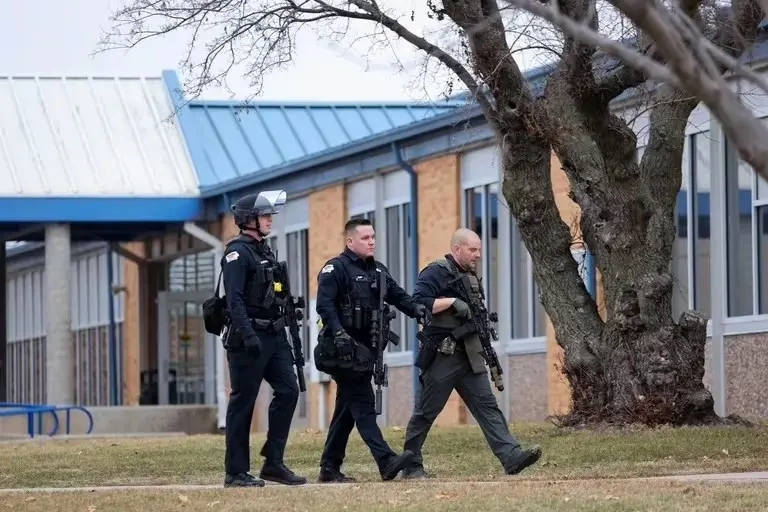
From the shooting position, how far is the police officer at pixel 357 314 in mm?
11430

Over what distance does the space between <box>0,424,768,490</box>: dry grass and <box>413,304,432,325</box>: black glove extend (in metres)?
1.20

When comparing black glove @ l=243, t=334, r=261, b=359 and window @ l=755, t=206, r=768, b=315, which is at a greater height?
window @ l=755, t=206, r=768, b=315

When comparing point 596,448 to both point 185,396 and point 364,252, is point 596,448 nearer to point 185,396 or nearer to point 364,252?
point 364,252

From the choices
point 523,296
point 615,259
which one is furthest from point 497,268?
point 615,259

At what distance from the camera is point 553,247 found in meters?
16.7

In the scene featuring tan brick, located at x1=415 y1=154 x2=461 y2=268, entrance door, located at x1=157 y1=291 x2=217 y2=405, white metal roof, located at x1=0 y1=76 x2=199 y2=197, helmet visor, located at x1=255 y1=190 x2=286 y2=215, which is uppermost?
→ white metal roof, located at x1=0 y1=76 x2=199 y2=197

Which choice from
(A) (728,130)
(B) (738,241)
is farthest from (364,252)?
(B) (738,241)

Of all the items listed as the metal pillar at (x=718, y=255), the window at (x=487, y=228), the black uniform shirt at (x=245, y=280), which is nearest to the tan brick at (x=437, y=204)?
the window at (x=487, y=228)

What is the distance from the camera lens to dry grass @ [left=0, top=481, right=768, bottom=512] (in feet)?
30.3

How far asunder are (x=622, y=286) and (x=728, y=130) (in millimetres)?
11303

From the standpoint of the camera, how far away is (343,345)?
11305 mm

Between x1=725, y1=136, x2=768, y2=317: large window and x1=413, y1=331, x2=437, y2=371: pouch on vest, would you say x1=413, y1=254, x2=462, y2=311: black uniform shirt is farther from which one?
x1=725, y1=136, x2=768, y2=317: large window

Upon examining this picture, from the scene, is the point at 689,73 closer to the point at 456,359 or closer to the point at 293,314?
the point at 293,314

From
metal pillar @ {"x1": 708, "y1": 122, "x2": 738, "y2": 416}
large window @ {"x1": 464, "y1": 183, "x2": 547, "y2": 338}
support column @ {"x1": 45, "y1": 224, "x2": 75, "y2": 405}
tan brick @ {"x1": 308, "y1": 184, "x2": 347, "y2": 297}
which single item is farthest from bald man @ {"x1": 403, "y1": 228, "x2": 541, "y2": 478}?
support column @ {"x1": 45, "y1": 224, "x2": 75, "y2": 405}
